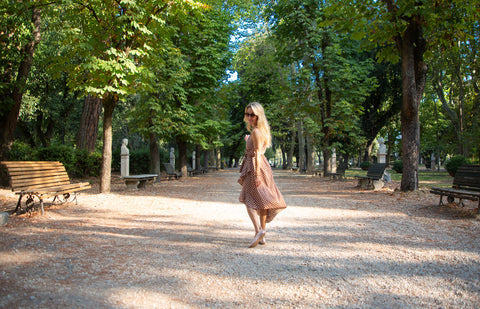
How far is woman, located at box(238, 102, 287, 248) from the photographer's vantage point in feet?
16.0

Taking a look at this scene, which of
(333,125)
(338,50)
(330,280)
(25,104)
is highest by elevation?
(338,50)

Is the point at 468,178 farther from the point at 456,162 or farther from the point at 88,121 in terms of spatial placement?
the point at 88,121

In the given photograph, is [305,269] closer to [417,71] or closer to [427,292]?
[427,292]

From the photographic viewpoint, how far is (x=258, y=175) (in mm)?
4918

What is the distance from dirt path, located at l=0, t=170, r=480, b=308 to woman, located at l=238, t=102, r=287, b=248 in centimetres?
56

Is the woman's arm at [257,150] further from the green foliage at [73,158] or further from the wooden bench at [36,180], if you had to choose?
the green foliage at [73,158]

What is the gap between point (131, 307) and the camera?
291 centimetres

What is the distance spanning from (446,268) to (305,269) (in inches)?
63.2

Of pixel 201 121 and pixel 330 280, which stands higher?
pixel 201 121

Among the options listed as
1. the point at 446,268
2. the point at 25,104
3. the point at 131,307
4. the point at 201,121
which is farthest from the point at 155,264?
the point at 25,104

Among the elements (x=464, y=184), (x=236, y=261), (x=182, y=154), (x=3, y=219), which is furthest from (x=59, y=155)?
(x=464, y=184)

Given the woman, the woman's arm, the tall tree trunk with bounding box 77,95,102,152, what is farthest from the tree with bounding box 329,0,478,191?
the tall tree trunk with bounding box 77,95,102,152

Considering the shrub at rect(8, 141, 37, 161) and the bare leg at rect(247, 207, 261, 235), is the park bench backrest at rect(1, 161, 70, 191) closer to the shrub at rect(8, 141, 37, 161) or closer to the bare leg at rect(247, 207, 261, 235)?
the bare leg at rect(247, 207, 261, 235)

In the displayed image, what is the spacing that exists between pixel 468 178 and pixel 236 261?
254 inches
